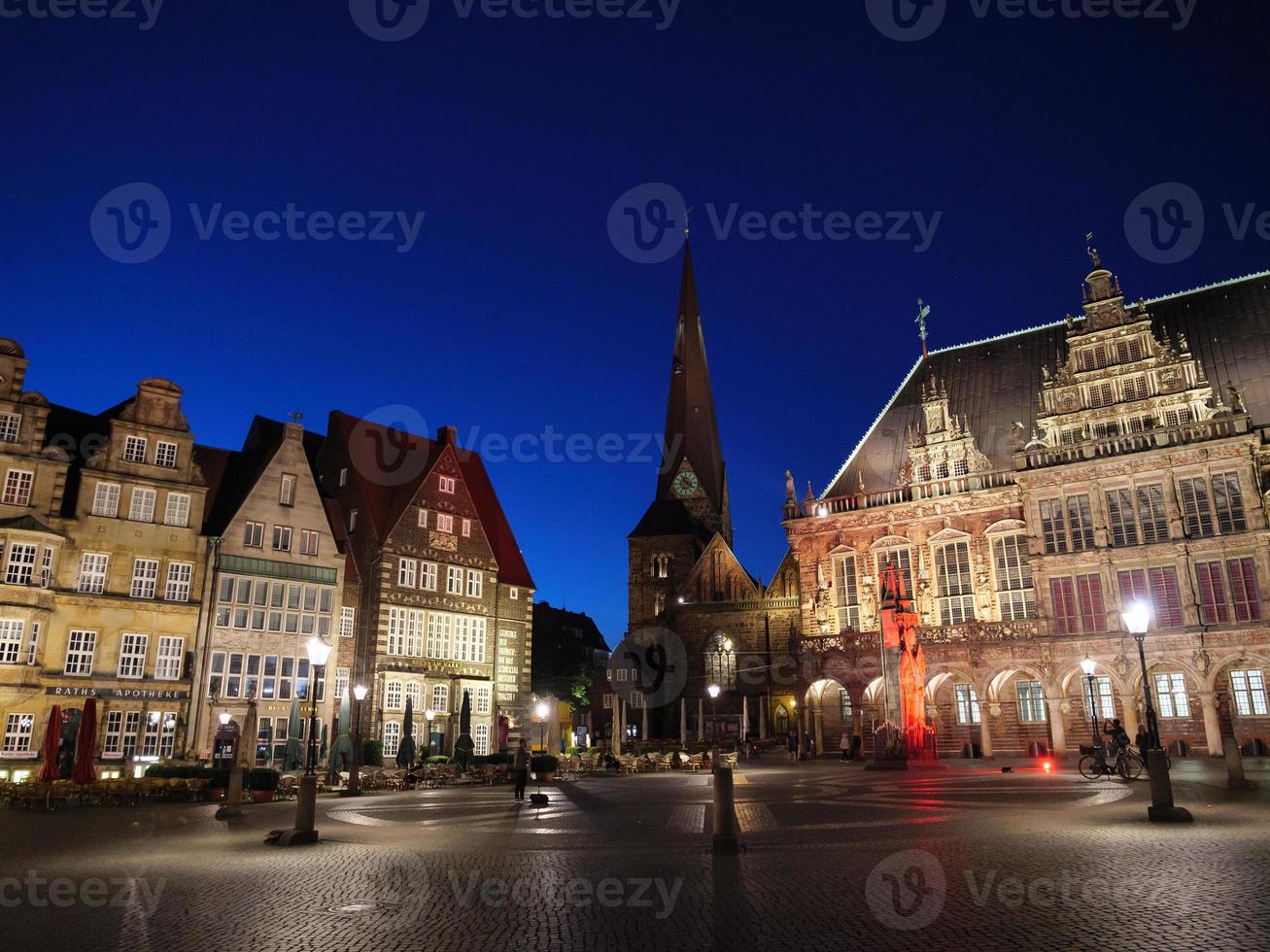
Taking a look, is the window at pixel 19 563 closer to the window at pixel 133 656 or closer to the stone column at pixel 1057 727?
the window at pixel 133 656

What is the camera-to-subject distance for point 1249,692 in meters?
35.6

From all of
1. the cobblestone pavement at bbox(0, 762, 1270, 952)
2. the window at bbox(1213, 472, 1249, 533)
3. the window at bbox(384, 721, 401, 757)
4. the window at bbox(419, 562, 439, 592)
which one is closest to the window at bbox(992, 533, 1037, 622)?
the window at bbox(1213, 472, 1249, 533)

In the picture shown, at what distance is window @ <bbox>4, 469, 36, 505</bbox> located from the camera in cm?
3094

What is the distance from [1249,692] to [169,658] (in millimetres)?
43126

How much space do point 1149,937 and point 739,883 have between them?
156 inches

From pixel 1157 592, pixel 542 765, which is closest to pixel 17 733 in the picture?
pixel 542 765

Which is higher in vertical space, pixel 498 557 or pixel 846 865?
pixel 498 557

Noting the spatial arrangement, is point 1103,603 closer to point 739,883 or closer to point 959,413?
point 959,413

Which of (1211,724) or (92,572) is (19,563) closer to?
(92,572)

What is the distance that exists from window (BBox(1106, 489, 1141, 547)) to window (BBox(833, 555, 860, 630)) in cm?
1275

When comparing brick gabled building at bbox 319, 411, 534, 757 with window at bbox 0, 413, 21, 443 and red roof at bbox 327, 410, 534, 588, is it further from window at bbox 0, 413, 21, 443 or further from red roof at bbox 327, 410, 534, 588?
window at bbox 0, 413, 21, 443

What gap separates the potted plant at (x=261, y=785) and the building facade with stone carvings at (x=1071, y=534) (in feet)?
97.2

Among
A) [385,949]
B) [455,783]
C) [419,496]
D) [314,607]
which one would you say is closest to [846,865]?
[385,949]

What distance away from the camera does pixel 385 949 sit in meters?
7.00
